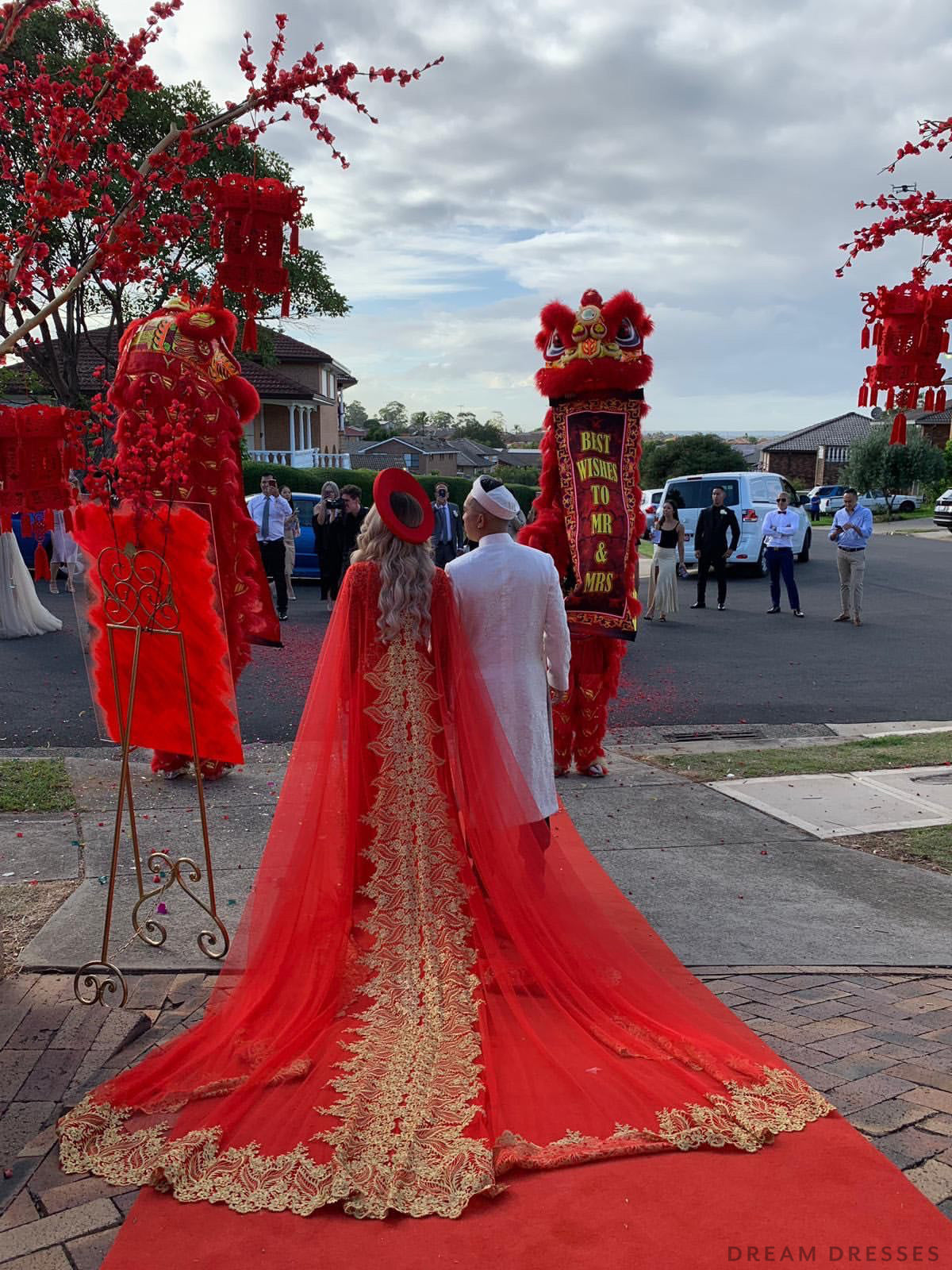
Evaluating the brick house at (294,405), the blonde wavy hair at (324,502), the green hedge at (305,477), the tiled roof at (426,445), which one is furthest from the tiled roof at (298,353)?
the tiled roof at (426,445)

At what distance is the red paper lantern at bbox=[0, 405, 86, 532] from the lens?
11.9 feet

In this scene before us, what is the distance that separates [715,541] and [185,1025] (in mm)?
13693

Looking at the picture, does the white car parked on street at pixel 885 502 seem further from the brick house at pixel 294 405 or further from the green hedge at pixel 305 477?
the brick house at pixel 294 405

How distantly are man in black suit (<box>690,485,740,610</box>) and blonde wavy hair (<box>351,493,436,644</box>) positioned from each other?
12.4 metres

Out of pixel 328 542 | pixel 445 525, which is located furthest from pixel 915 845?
pixel 328 542

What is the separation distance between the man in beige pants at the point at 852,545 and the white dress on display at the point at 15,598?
35.6 feet

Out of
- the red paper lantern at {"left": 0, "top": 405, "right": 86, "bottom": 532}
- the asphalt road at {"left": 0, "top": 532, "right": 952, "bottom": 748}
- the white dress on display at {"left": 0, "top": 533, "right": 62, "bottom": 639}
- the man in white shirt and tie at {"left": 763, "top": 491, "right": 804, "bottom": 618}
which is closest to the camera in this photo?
the red paper lantern at {"left": 0, "top": 405, "right": 86, "bottom": 532}

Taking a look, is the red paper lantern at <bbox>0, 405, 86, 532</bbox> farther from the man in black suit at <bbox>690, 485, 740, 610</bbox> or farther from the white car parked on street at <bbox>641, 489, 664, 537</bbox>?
the white car parked on street at <bbox>641, 489, 664, 537</bbox>

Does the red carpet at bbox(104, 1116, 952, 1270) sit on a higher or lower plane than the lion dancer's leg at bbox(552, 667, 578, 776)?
lower

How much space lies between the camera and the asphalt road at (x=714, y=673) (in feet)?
30.2

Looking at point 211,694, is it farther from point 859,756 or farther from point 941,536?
point 941,536

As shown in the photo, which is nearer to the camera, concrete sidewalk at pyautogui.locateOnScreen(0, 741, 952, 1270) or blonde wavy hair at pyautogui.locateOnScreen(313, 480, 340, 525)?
concrete sidewalk at pyautogui.locateOnScreen(0, 741, 952, 1270)

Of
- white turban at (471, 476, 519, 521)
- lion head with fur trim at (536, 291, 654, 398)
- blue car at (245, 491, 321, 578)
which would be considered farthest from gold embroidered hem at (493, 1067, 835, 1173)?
blue car at (245, 491, 321, 578)

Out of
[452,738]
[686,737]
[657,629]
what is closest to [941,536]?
[657,629]
